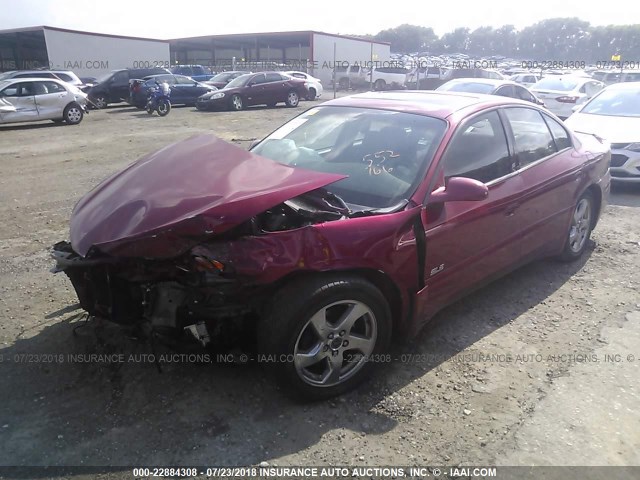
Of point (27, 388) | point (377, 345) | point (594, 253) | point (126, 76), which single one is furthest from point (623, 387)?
point (126, 76)

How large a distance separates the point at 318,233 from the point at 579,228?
3.42m

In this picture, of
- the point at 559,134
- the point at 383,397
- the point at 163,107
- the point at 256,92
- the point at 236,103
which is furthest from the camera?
the point at 256,92

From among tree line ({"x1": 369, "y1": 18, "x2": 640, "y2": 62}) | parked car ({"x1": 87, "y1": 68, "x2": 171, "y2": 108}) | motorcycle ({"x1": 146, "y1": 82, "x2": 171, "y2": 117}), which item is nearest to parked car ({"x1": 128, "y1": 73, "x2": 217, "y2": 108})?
parked car ({"x1": 87, "y1": 68, "x2": 171, "y2": 108})

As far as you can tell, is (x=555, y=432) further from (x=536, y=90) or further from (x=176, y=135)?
(x=536, y=90)

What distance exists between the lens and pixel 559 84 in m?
15.6

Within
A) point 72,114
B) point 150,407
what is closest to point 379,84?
point 72,114

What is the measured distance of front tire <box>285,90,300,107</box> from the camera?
21.8m

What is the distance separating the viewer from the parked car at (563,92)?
1468 cm

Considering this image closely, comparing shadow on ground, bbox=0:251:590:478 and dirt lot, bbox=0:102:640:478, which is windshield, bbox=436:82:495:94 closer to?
dirt lot, bbox=0:102:640:478

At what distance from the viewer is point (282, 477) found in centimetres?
236

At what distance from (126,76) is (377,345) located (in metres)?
22.0

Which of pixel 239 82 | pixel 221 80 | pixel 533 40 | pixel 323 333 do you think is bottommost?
pixel 323 333

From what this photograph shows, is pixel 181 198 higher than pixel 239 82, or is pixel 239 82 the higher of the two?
pixel 181 198

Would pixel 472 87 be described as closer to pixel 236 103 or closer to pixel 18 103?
pixel 236 103
